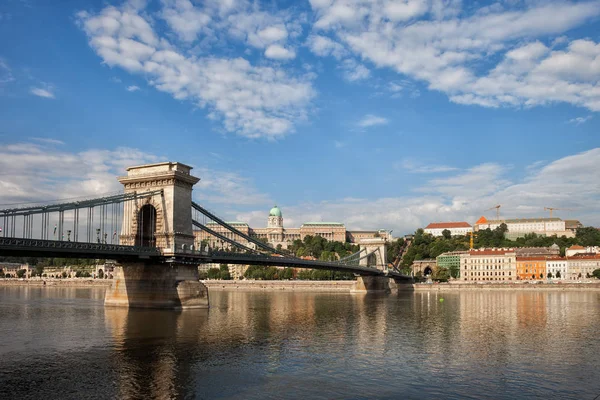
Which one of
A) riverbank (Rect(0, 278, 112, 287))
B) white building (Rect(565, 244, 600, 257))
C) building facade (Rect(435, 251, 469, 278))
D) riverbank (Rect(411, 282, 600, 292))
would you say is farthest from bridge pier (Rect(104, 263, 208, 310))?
white building (Rect(565, 244, 600, 257))

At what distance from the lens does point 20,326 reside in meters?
35.1

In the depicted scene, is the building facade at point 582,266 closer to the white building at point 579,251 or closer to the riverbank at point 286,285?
the white building at point 579,251

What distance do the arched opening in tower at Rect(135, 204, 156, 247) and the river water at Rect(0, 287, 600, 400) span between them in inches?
299

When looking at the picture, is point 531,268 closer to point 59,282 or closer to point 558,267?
point 558,267

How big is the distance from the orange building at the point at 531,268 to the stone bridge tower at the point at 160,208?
92932 millimetres

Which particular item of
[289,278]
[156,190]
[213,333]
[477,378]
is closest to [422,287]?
[289,278]

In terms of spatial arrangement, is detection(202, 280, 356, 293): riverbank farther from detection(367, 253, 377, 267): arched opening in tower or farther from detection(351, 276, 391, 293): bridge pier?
detection(367, 253, 377, 267): arched opening in tower

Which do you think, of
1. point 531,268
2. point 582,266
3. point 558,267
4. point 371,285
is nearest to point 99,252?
point 371,285

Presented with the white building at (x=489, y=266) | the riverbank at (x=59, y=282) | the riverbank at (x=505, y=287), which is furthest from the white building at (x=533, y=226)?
the riverbank at (x=59, y=282)

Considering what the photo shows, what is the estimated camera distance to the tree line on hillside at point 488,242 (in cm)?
15125

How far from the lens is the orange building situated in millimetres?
119438

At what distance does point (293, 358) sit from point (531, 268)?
4259 inches

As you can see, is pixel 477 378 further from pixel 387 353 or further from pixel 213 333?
pixel 213 333

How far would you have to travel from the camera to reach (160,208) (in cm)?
4450
